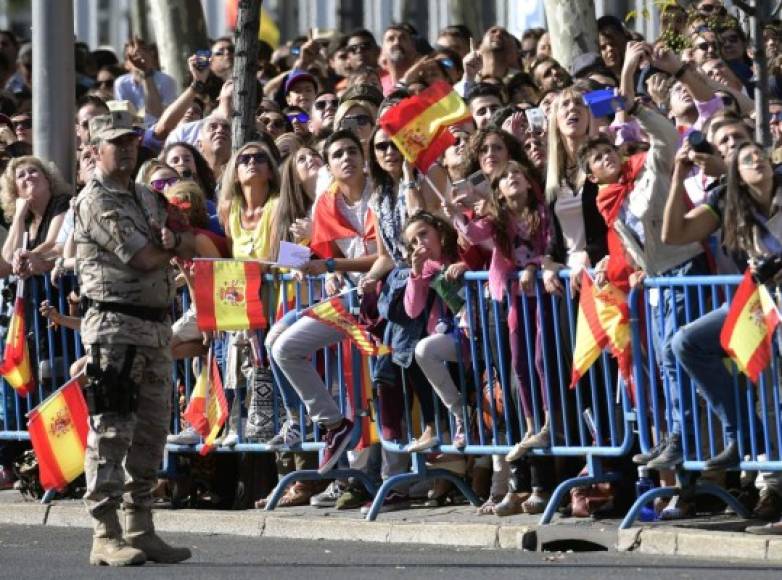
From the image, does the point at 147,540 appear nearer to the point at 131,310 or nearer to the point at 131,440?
the point at 131,440

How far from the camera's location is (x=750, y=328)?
34.0 feet

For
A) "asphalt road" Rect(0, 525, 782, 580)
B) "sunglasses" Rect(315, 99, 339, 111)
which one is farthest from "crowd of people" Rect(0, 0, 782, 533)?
"asphalt road" Rect(0, 525, 782, 580)

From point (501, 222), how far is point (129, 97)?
7877mm

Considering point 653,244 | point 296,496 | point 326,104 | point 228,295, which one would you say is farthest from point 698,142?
point 326,104

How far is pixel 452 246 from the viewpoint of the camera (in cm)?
1195

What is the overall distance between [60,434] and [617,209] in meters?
3.77

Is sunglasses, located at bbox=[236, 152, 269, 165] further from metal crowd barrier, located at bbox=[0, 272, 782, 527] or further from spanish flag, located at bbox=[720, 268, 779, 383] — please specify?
spanish flag, located at bbox=[720, 268, 779, 383]

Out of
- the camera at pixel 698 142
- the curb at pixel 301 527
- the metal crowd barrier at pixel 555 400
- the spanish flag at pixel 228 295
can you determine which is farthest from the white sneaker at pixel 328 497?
the camera at pixel 698 142

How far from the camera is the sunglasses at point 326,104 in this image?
1545 cm

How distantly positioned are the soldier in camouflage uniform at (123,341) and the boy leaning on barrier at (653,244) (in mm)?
2148

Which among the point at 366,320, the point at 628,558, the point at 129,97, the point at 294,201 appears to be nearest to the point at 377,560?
the point at 628,558

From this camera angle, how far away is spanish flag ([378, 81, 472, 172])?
12117mm

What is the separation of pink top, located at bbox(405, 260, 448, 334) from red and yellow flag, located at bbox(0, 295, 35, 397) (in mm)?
3029

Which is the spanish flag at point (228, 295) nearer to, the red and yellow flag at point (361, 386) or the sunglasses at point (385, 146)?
the red and yellow flag at point (361, 386)
